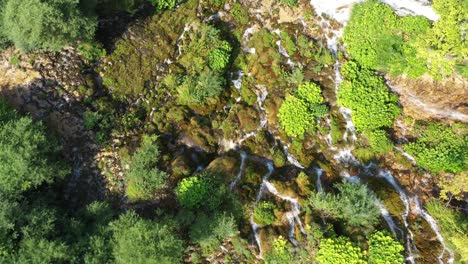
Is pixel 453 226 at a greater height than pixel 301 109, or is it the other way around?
pixel 301 109

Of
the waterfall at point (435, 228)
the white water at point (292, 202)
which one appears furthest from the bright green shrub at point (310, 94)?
the waterfall at point (435, 228)

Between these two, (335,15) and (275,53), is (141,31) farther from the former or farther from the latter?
(335,15)

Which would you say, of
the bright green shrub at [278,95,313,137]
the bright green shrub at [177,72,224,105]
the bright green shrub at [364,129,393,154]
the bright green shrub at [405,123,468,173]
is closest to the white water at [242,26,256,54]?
the bright green shrub at [177,72,224,105]

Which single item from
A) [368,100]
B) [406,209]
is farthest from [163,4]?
[406,209]

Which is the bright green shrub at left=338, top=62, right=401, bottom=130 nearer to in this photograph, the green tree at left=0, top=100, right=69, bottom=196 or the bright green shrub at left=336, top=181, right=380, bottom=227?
the bright green shrub at left=336, top=181, right=380, bottom=227

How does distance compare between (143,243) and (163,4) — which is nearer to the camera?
(143,243)

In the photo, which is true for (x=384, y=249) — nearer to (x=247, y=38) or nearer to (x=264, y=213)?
(x=264, y=213)

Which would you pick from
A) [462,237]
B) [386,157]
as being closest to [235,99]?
[386,157]
